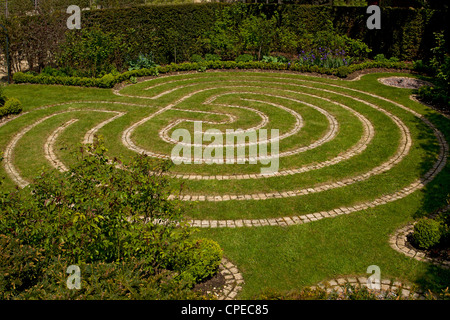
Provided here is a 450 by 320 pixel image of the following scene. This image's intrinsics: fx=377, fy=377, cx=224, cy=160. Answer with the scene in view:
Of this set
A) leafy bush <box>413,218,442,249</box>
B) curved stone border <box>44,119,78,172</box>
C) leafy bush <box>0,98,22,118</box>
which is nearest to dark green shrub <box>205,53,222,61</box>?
curved stone border <box>44,119,78,172</box>

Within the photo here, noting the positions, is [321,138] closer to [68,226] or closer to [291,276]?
[291,276]

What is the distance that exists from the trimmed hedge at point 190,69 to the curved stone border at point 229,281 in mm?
20348

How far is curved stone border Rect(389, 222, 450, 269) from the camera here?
420 inches

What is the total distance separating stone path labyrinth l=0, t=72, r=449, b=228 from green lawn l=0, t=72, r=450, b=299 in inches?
3.0

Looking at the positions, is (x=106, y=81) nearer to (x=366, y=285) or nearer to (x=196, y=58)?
(x=196, y=58)

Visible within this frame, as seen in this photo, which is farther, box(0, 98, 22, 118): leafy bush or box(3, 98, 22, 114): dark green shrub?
box(3, 98, 22, 114): dark green shrub

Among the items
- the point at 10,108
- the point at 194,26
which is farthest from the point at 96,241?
the point at 194,26

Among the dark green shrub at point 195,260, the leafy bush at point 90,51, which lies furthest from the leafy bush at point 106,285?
the leafy bush at point 90,51

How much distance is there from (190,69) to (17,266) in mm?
26549

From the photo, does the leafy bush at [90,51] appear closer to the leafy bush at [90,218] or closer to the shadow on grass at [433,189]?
the leafy bush at [90,218]

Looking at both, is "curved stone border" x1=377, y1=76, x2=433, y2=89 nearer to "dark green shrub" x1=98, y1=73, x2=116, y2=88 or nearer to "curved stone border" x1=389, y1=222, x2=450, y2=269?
"curved stone border" x1=389, y1=222, x2=450, y2=269

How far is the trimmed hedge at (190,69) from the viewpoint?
27.7 meters

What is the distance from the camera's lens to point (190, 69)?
3238 centimetres

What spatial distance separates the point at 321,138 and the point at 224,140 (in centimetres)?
485
